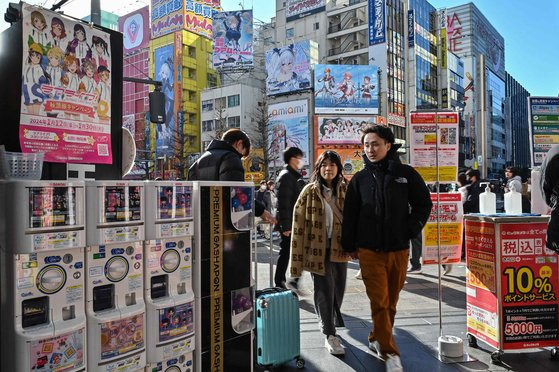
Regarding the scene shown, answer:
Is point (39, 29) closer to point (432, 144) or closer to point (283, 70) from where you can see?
point (432, 144)

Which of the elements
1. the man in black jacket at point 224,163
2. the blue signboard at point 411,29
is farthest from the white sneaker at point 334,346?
the blue signboard at point 411,29

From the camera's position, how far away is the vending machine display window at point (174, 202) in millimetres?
2523

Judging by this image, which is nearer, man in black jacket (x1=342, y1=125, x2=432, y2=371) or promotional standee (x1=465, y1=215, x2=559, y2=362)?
man in black jacket (x1=342, y1=125, x2=432, y2=371)

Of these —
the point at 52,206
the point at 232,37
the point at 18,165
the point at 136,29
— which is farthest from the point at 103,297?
the point at 136,29

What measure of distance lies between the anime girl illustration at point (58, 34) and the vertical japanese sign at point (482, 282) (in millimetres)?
3584

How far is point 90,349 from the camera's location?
2.20 meters

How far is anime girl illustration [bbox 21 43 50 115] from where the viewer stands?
269cm

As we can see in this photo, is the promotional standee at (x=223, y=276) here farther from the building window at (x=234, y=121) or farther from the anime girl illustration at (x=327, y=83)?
the building window at (x=234, y=121)

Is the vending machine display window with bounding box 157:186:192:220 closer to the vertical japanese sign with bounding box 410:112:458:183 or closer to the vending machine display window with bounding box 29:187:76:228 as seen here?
the vending machine display window with bounding box 29:187:76:228

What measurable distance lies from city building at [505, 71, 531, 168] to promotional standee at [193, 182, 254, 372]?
349 feet

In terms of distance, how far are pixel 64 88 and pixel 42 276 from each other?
1.40 meters

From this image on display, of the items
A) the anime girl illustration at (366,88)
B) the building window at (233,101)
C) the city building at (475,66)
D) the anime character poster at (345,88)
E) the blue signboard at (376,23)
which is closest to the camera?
the anime character poster at (345,88)

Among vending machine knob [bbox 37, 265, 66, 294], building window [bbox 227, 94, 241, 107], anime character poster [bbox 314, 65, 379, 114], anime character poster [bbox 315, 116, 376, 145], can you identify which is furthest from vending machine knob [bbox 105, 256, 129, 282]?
building window [bbox 227, 94, 241, 107]

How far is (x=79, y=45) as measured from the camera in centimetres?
295
